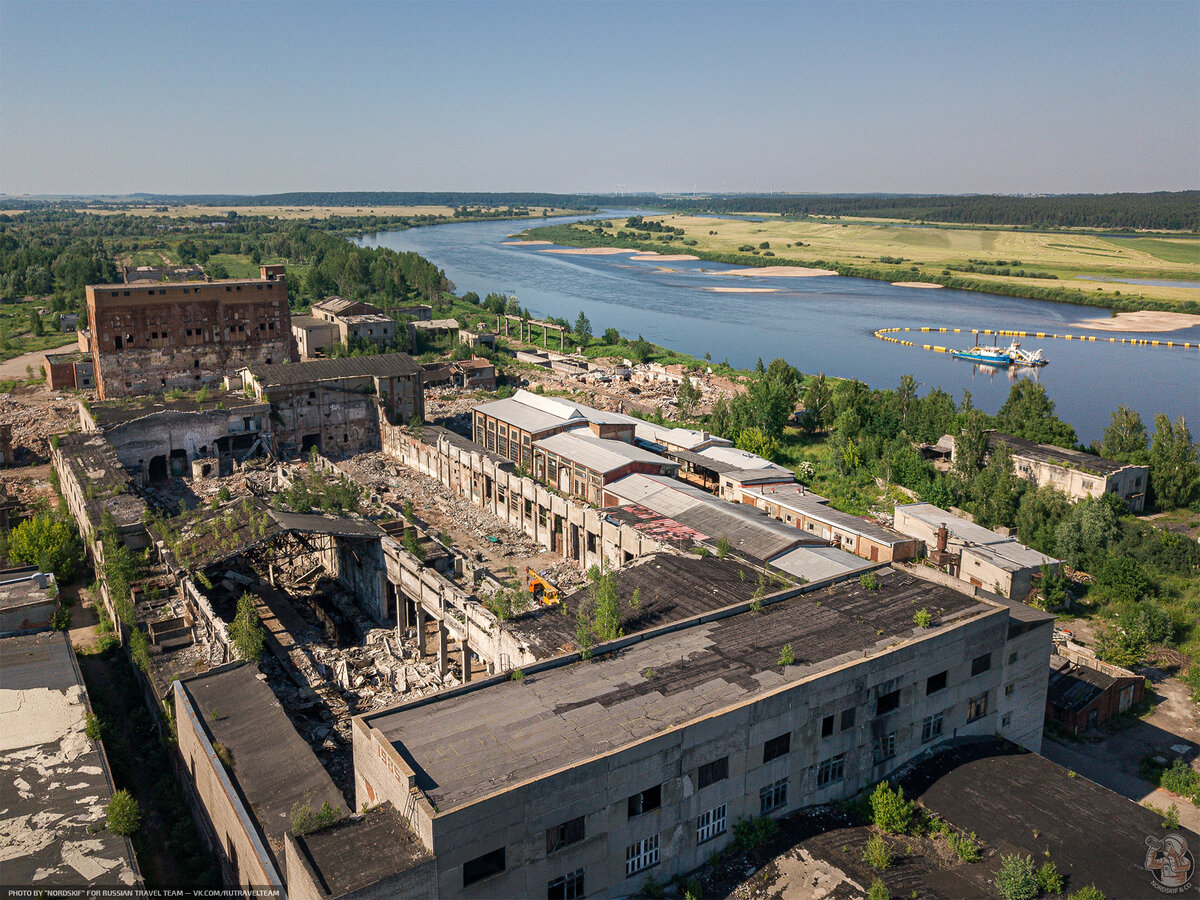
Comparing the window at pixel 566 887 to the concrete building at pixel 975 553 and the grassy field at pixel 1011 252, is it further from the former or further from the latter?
the grassy field at pixel 1011 252

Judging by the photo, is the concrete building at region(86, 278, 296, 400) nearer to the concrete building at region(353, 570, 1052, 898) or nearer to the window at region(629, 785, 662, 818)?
the concrete building at region(353, 570, 1052, 898)

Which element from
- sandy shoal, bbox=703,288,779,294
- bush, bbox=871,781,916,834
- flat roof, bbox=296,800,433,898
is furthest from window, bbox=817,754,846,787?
sandy shoal, bbox=703,288,779,294

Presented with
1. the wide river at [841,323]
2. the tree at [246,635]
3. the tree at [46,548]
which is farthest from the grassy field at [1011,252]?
the tree at [46,548]

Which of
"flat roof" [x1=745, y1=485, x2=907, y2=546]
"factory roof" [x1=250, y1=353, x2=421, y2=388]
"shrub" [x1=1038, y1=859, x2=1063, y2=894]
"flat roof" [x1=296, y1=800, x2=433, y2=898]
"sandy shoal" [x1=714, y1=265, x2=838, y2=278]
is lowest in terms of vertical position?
"shrub" [x1=1038, y1=859, x2=1063, y2=894]

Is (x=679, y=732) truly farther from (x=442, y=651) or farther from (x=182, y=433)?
(x=182, y=433)

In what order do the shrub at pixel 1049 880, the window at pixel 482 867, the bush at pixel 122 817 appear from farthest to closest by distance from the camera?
the bush at pixel 122 817 < the shrub at pixel 1049 880 < the window at pixel 482 867

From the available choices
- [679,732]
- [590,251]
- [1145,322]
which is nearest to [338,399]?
[679,732]

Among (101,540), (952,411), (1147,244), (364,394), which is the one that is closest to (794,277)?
(1147,244)

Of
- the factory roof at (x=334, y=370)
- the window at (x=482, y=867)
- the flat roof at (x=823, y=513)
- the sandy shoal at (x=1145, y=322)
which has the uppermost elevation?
the factory roof at (x=334, y=370)
